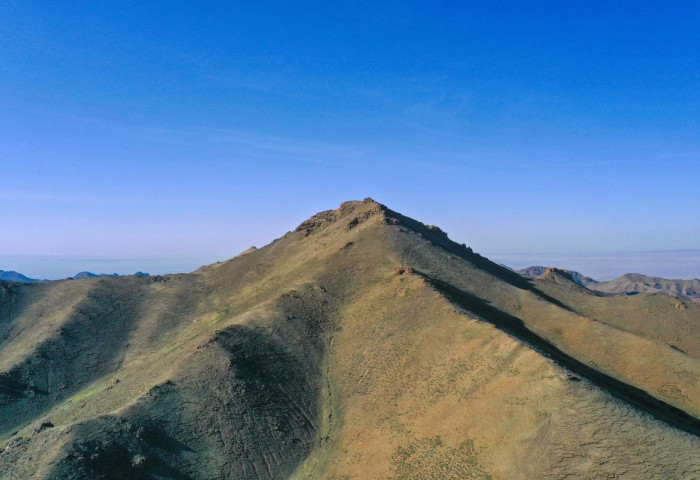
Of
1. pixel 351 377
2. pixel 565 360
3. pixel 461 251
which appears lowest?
pixel 351 377

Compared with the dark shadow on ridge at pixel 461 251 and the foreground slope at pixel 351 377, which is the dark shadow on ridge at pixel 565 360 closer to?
the foreground slope at pixel 351 377

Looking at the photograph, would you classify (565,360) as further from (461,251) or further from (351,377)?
(461,251)

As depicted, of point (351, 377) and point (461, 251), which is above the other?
point (461, 251)

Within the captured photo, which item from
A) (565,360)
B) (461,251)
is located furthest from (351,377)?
(461,251)

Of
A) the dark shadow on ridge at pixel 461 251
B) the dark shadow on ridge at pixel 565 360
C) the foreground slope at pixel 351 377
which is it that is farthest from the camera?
the dark shadow on ridge at pixel 461 251

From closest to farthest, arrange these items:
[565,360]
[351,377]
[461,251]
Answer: [565,360] → [351,377] → [461,251]

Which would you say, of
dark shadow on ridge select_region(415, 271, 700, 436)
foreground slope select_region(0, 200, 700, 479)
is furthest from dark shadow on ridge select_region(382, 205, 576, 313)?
dark shadow on ridge select_region(415, 271, 700, 436)

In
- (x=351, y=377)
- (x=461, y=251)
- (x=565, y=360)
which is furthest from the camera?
(x=461, y=251)

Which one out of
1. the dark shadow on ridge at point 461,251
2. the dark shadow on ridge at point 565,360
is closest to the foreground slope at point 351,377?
the dark shadow on ridge at point 565,360

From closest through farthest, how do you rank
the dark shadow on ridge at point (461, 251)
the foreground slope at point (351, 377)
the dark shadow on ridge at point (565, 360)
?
1. the foreground slope at point (351, 377)
2. the dark shadow on ridge at point (565, 360)
3. the dark shadow on ridge at point (461, 251)
